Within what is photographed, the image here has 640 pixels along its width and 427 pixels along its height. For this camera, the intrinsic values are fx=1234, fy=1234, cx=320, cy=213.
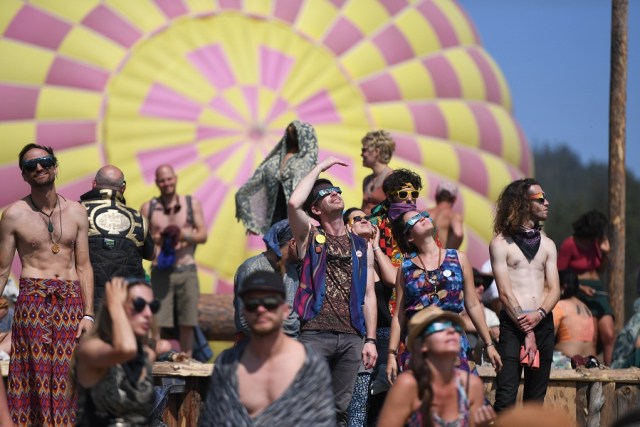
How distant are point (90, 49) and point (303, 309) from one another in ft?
23.7

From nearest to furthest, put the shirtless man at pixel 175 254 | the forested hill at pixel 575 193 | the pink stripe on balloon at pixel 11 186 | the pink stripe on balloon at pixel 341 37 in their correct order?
the shirtless man at pixel 175 254 → the pink stripe on balloon at pixel 11 186 → the pink stripe on balloon at pixel 341 37 → the forested hill at pixel 575 193

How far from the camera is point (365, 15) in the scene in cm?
1417

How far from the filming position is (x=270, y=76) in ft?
45.2

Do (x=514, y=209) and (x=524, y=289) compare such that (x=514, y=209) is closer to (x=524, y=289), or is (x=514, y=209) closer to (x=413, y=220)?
(x=524, y=289)

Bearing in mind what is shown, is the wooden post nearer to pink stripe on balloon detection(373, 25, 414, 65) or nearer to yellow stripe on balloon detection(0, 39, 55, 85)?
pink stripe on balloon detection(373, 25, 414, 65)

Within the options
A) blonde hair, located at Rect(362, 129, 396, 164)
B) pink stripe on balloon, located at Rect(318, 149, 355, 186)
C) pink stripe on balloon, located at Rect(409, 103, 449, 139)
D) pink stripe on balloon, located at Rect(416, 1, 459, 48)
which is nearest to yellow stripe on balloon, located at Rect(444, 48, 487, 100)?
pink stripe on balloon, located at Rect(416, 1, 459, 48)

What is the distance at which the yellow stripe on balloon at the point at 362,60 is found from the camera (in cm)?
1400

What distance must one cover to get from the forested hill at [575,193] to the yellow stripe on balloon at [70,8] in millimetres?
15593

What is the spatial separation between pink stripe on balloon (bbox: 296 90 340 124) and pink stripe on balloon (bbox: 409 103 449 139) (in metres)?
0.94

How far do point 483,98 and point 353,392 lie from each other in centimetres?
874

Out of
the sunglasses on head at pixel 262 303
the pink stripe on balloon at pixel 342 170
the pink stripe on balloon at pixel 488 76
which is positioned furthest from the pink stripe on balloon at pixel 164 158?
the sunglasses on head at pixel 262 303

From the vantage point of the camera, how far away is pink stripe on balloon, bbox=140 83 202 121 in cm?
1338

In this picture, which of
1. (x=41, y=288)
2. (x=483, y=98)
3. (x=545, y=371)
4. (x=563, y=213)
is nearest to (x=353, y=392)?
(x=545, y=371)

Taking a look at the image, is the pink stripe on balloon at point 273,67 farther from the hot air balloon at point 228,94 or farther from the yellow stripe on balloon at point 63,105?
the yellow stripe on balloon at point 63,105
